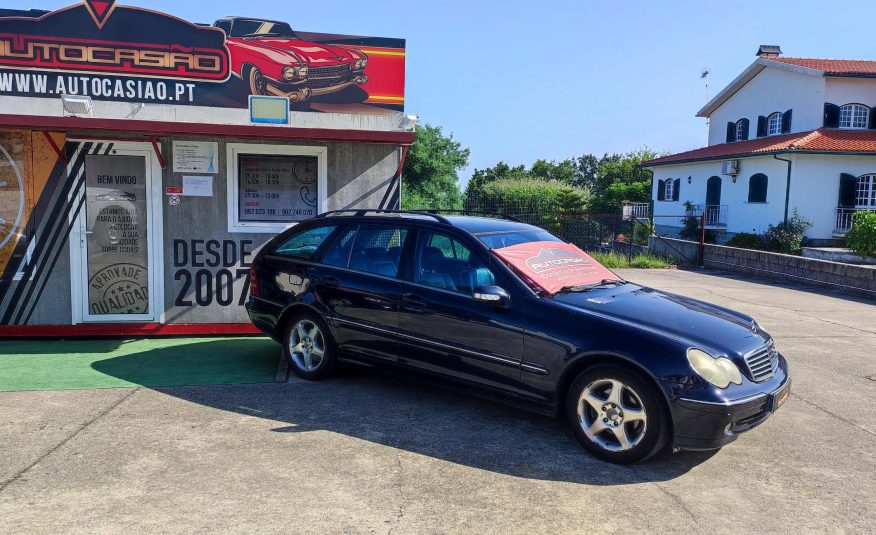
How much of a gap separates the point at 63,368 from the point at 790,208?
24.8 meters

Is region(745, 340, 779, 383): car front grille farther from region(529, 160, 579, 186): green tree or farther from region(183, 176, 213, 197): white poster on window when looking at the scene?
region(529, 160, 579, 186): green tree

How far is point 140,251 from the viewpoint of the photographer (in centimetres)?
821

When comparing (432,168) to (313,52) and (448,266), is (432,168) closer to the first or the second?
(313,52)

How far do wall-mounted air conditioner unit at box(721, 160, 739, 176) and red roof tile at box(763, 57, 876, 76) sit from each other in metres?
4.54

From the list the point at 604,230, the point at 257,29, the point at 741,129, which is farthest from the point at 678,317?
the point at 741,129

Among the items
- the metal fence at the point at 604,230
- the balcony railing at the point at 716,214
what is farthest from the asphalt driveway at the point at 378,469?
the balcony railing at the point at 716,214

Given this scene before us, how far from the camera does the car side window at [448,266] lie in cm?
524

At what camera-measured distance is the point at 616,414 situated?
4.46 metres

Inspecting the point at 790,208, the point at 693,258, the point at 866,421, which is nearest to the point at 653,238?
the point at 693,258

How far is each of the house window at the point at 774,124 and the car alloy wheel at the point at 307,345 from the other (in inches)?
1115

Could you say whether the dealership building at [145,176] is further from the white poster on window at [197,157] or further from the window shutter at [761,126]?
the window shutter at [761,126]

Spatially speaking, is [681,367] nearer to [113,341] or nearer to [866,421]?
[866,421]

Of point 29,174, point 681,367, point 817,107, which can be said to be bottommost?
point 681,367

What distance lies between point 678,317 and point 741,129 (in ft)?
100.0
